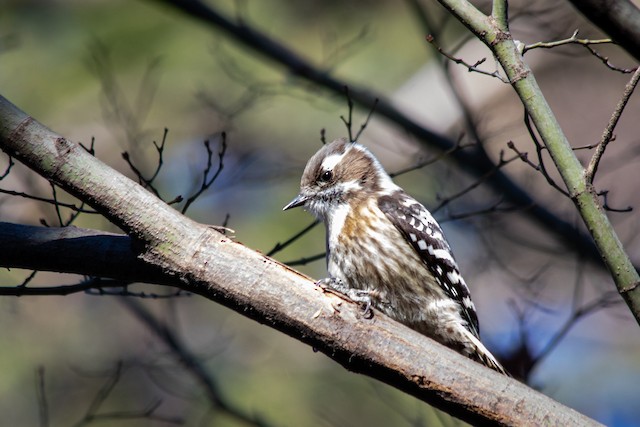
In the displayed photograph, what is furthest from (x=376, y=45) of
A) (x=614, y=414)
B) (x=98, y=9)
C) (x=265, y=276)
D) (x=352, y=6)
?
(x=265, y=276)

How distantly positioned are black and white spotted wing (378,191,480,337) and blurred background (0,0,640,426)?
5.67ft

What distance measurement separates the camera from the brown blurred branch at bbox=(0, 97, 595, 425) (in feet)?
11.0

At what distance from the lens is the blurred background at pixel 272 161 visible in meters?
7.59

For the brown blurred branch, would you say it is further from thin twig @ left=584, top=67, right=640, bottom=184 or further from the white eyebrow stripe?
the white eyebrow stripe

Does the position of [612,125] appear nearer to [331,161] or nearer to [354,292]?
[354,292]

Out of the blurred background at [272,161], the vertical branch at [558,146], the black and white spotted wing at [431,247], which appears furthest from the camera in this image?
the blurred background at [272,161]

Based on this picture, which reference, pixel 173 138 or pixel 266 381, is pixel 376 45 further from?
pixel 266 381

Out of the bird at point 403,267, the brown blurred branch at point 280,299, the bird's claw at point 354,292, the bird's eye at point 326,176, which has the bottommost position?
the brown blurred branch at point 280,299

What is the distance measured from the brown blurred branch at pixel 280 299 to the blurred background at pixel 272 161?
3.19 meters

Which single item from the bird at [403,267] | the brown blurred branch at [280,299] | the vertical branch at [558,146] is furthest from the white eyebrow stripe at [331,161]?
the vertical branch at [558,146]

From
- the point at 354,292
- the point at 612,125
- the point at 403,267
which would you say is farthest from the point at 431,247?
the point at 612,125

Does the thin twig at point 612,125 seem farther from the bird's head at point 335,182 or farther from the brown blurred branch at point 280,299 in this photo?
the bird's head at point 335,182

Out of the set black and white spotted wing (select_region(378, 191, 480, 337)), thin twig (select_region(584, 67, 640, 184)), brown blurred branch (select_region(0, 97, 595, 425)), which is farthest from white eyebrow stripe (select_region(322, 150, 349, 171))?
thin twig (select_region(584, 67, 640, 184))

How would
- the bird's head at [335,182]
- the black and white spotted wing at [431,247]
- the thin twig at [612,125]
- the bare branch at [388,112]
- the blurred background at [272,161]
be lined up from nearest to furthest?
1. the thin twig at [612,125]
2. the black and white spotted wing at [431,247]
3. the bird's head at [335,182]
4. the bare branch at [388,112]
5. the blurred background at [272,161]
